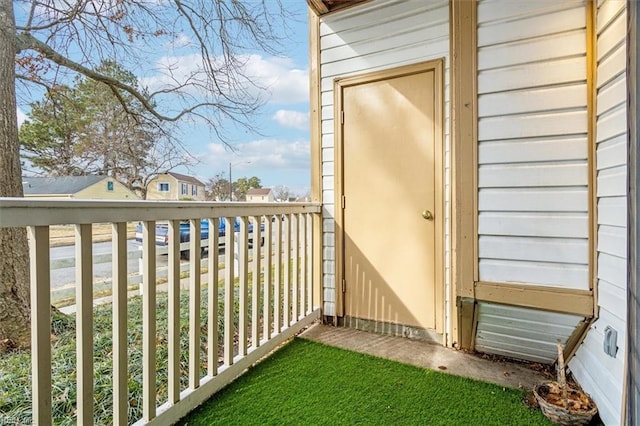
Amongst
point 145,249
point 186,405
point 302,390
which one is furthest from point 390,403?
point 145,249

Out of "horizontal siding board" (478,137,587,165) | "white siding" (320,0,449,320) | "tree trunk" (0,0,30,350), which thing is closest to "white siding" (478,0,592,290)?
"horizontal siding board" (478,137,587,165)

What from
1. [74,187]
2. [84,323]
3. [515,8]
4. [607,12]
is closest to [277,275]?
[84,323]

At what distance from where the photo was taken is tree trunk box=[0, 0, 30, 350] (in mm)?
2170

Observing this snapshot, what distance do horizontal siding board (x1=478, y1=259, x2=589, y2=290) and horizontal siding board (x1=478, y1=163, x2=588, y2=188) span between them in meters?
0.44

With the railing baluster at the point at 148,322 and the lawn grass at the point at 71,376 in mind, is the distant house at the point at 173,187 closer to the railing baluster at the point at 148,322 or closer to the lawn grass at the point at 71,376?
the railing baluster at the point at 148,322

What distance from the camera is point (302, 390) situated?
1.74 m

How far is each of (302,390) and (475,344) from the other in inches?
49.3

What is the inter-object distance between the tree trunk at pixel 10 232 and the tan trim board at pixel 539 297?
10.1 ft

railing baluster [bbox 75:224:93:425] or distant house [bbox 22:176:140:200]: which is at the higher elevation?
distant house [bbox 22:176:140:200]

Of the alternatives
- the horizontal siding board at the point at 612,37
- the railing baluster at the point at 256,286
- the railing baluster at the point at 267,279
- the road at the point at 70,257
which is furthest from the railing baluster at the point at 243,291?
the horizontal siding board at the point at 612,37

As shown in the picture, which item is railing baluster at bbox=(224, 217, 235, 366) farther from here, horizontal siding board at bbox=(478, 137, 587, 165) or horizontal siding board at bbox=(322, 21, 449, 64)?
horizontal siding board at bbox=(322, 21, 449, 64)

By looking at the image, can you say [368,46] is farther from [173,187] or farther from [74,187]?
[74,187]

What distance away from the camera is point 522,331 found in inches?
75.0

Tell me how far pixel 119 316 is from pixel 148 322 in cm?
16
